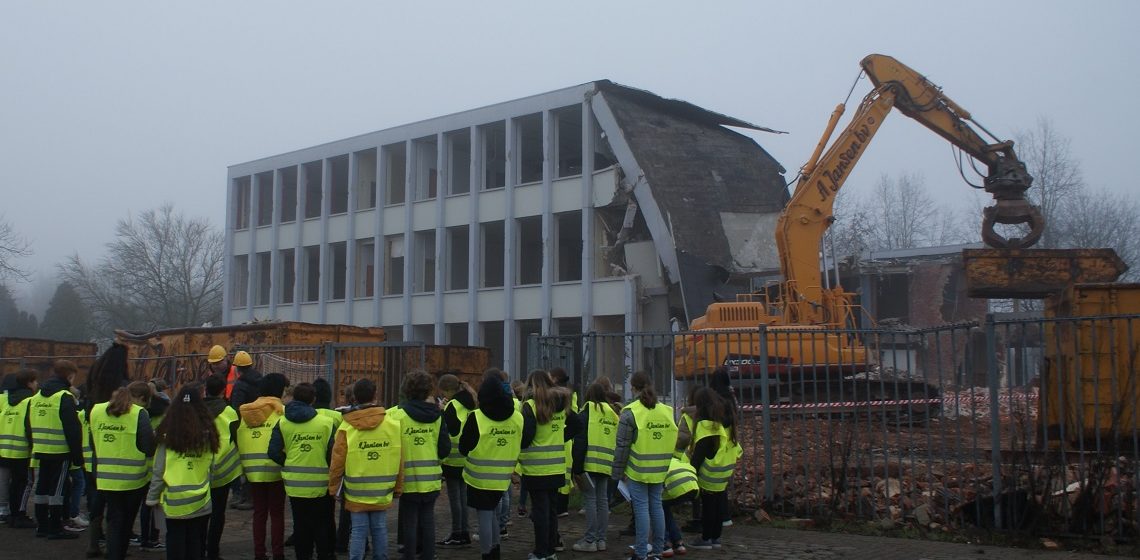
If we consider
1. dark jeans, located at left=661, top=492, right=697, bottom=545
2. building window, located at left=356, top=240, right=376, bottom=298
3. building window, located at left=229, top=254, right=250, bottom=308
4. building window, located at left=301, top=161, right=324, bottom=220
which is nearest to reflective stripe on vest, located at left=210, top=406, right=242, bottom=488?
dark jeans, located at left=661, top=492, right=697, bottom=545

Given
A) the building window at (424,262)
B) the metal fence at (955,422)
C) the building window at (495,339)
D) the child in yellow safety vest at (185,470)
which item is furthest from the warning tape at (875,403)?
the building window at (424,262)

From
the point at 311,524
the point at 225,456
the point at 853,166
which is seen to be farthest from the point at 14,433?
the point at 853,166

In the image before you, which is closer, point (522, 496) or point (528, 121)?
point (522, 496)

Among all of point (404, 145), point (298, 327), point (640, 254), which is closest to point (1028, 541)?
point (298, 327)

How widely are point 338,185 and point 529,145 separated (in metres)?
10.2

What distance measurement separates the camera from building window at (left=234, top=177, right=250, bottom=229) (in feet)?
145

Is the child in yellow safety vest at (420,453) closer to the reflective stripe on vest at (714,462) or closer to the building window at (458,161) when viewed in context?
the reflective stripe on vest at (714,462)

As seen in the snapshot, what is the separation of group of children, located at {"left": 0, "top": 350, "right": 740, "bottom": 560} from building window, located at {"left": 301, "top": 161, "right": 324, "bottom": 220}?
105 feet

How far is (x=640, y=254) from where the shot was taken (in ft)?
99.8

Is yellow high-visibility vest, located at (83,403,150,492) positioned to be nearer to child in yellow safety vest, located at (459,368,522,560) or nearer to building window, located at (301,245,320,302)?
child in yellow safety vest, located at (459,368,522,560)

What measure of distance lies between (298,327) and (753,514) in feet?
37.8

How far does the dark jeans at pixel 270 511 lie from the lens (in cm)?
837

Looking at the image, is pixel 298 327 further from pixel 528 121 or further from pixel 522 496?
pixel 528 121

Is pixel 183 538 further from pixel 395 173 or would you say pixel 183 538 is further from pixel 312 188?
pixel 312 188
